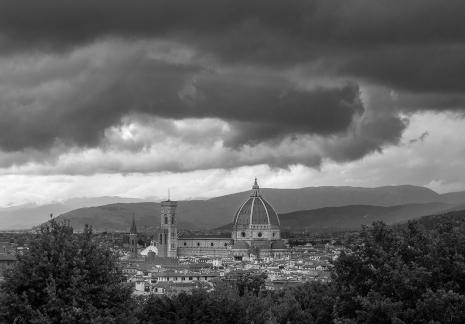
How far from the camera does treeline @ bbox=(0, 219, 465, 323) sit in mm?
33156

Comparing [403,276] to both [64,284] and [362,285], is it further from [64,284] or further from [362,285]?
[64,284]

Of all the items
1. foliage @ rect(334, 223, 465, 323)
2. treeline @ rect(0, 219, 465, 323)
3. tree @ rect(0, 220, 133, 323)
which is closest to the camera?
foliage @ rect(334, 223, 465, 323)

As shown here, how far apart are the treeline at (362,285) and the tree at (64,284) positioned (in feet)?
0.12

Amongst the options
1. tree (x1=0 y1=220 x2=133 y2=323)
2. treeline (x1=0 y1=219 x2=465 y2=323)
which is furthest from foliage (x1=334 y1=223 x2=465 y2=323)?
tree (x1=0 y1=220 x2=133 y2=323)

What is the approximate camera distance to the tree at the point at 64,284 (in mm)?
34188

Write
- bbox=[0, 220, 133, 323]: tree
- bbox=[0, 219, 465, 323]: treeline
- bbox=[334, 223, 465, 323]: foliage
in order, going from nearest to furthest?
bbox=[334, 223, 465, 323]: foliage, bbox=[0, 219, 465, 323]: treeline, bbox=[0, 220, 133, 323]: tree

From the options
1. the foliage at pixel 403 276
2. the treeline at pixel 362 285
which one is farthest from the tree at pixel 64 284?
the foliage at pixel 403 276

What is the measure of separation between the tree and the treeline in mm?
37

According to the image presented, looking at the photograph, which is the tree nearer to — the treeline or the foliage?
the treeline

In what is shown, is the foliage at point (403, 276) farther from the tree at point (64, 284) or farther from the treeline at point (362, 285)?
the tree at point (64, 284)

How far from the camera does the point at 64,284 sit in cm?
3512

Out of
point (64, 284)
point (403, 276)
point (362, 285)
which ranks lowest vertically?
point (362, 285)

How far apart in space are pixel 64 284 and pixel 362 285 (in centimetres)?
1073

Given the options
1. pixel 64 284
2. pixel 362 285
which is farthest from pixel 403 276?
pixel 64 284
